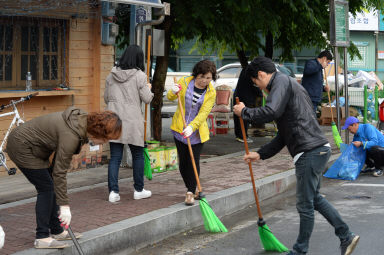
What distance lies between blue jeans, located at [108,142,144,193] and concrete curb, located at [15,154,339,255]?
66 centimetres

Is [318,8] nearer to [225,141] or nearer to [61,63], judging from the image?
[225,141]

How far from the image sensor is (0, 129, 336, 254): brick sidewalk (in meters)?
5.64

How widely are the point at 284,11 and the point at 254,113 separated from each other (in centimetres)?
729

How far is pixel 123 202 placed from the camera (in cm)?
687

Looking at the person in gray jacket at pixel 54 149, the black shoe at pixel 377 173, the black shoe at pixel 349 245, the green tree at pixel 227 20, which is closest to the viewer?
the person in gray jacket at pixel 54 149

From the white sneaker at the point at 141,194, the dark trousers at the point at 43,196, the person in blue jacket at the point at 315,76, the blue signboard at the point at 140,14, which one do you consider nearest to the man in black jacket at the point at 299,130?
the dark trousers at the point at 43,196

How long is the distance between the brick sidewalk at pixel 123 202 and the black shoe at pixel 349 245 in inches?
85.3

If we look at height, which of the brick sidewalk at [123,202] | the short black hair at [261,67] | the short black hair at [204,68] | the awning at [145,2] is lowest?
the brick sidewalk at [123,202]

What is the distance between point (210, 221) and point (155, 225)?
1.88ft

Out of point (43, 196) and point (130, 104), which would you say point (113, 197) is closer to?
point (130, 104)

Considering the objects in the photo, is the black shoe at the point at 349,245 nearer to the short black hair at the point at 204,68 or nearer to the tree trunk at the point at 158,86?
the short black hair at the point at 204,68

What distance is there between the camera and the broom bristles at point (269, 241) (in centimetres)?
536

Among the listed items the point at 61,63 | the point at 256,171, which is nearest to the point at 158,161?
the point at 256,171

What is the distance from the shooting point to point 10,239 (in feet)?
17.5
